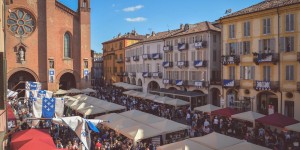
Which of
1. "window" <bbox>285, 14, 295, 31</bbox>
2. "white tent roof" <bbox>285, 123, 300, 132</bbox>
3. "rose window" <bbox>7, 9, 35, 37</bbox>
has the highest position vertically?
"rose window" <bbox>7, 9, 35, 37</bbox>

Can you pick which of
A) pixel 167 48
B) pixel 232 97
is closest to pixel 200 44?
pixel 167 48

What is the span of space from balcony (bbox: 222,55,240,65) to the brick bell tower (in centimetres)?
2050

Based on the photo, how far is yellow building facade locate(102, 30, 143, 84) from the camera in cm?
5903

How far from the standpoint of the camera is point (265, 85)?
84.8ft

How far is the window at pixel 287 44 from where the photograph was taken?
79.0 feet

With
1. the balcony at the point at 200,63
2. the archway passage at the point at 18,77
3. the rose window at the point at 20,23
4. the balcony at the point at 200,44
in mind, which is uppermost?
the rose window at the point at 20,23

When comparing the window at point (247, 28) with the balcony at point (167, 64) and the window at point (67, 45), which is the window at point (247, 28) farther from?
the window at point (67, 45)

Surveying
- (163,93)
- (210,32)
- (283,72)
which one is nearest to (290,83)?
(283,72)

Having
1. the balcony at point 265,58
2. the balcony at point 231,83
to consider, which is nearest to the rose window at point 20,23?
the balcony at point 231,83

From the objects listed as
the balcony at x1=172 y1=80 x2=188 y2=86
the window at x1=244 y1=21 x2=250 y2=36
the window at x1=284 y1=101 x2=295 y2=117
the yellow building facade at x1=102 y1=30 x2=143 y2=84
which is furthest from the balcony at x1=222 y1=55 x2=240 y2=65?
the yellow building facade at x1=102 y1=30 x2=143 y2=84

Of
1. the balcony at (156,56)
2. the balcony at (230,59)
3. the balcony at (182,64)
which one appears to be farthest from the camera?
the balcony at (156,56)

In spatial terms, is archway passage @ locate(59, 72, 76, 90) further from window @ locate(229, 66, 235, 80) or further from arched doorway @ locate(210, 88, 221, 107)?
window @ locate(229, 66, 235, 80)

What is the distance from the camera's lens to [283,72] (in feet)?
80.9

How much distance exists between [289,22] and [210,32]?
10.4 metres
